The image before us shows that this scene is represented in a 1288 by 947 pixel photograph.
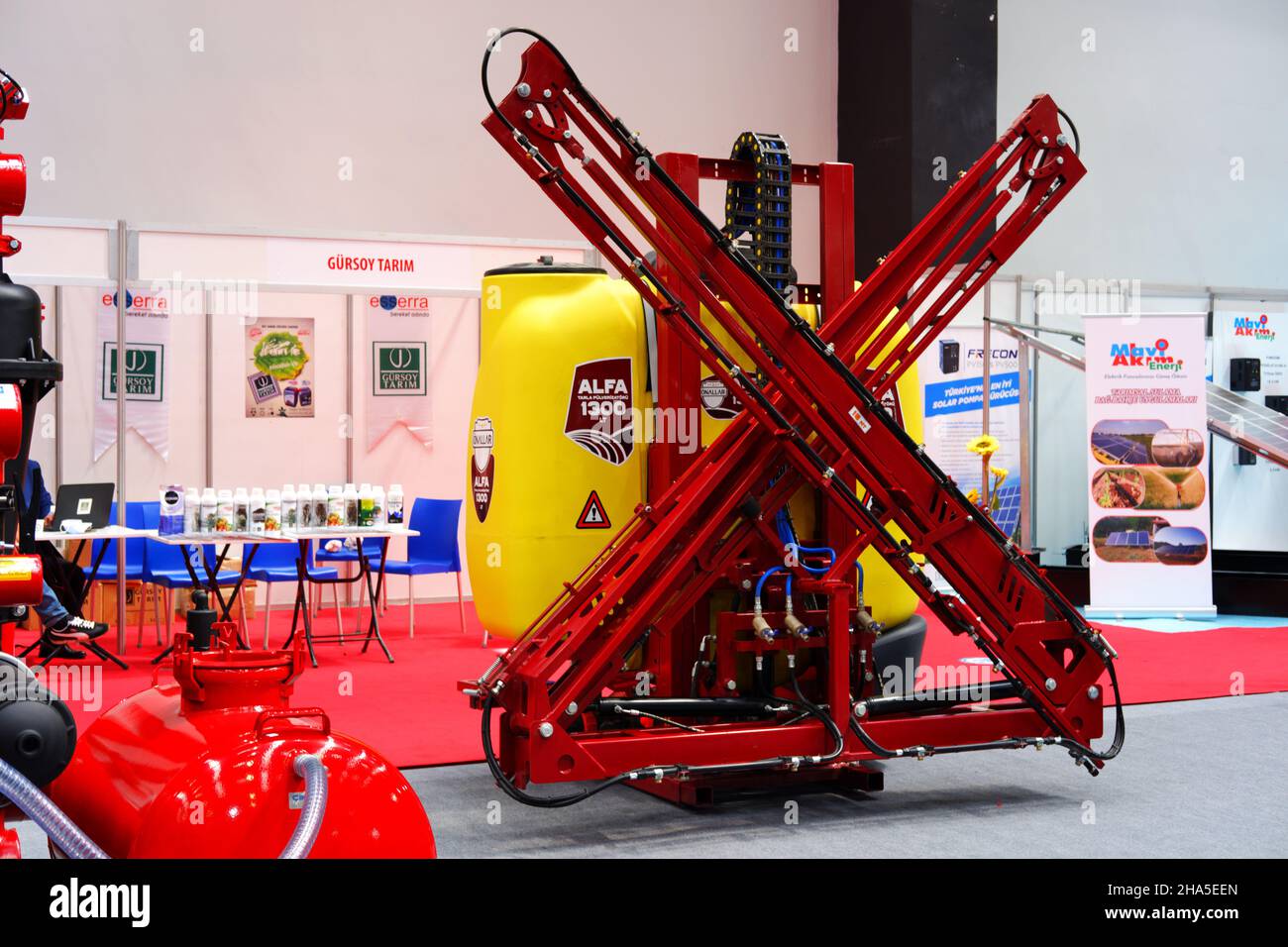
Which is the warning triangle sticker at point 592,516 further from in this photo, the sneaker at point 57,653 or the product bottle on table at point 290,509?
the sneaker at point 57,653

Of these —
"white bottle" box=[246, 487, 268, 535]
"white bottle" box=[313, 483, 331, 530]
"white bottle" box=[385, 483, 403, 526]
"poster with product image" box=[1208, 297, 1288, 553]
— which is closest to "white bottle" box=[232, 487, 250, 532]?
"white bottle" box=[246, 487, 268, 535]

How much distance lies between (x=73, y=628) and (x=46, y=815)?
15.0ft

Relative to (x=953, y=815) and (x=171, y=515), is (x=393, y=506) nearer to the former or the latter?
(x=171, y=515)

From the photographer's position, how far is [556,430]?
5016mm

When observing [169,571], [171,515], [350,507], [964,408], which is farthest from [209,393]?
[964,408]

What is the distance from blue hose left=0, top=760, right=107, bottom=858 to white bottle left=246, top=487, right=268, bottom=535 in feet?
18.5

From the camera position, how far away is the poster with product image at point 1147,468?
10273 mm

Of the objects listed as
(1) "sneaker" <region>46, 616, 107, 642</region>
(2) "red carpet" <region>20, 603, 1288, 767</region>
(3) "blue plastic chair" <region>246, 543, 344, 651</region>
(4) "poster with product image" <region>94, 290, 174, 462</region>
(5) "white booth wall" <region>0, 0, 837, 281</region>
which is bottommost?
(2) "red carpet" <region>20, 603, 1288, 767</region>

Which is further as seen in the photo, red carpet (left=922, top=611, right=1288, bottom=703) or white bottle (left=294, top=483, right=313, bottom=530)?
white bottle (left=294, top=483, right=313, bottom=530)

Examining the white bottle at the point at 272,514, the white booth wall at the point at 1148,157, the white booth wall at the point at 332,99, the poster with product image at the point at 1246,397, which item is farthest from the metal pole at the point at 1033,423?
the white bottle at the point at 272,514

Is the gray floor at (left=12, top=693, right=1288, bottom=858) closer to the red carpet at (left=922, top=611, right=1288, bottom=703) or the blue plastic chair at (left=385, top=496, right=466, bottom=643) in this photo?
the red carpet at (left=922, top=611, right=1288, bottom=703)

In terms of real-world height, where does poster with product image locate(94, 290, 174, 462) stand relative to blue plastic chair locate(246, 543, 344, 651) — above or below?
above

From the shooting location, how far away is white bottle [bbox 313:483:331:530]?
842cm
